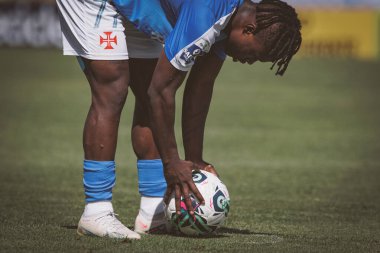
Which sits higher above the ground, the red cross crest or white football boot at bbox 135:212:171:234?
the red cross crest

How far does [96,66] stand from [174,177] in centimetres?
90

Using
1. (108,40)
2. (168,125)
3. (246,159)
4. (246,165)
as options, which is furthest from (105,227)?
(246,159)

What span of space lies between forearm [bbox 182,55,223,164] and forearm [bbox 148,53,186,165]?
768mm

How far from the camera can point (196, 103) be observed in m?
6.18

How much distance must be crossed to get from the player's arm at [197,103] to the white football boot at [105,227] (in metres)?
0.76

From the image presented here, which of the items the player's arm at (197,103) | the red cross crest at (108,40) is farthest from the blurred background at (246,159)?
the red cross crest at (108,40)

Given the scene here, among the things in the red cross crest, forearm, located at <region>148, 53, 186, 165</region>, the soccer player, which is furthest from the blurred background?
the red cross crest

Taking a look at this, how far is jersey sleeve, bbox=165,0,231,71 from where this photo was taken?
17.1ft

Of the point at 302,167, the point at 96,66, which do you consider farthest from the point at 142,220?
the point at 302,167

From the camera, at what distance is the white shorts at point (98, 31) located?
5770mm

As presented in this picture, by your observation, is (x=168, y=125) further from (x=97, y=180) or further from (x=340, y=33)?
(x=340, y=33)

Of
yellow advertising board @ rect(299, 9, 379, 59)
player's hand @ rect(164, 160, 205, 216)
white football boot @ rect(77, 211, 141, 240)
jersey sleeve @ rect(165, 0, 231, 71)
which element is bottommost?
yellow advertising board @ rect(299, 9, 379, 59)

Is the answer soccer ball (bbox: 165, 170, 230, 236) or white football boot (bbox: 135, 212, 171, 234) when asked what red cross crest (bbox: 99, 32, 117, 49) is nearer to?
soccer ball (bbox: 165, 170, 230, 236)

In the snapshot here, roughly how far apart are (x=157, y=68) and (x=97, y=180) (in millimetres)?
896
